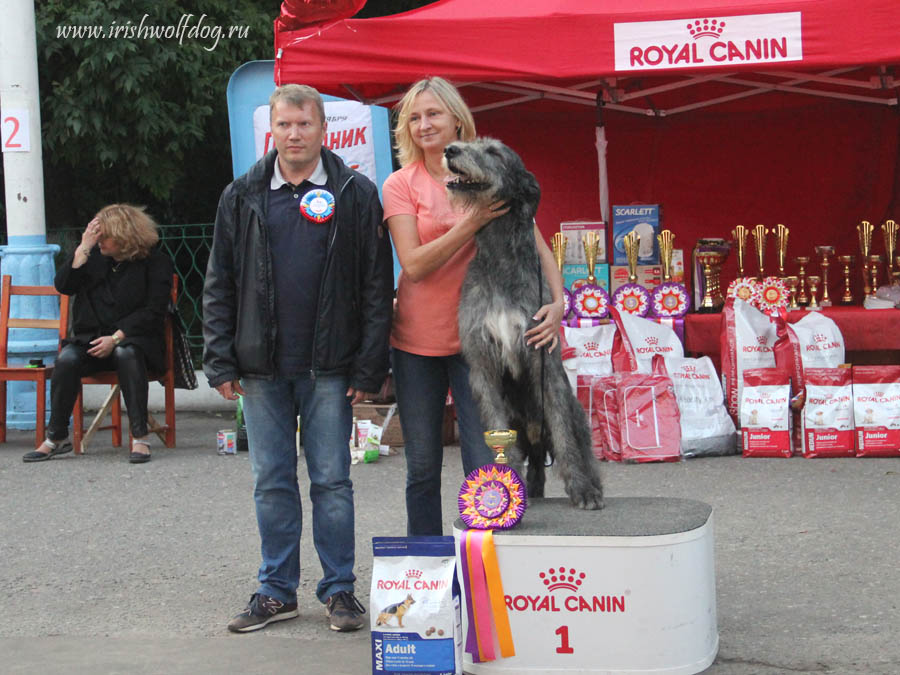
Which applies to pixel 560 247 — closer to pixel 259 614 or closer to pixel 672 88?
pixel 672 88

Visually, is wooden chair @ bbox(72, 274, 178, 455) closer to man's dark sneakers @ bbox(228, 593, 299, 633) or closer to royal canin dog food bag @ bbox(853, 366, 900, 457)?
man's dark sneakers @ bbox(228, 593, 299, 633)

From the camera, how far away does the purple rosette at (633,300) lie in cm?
674

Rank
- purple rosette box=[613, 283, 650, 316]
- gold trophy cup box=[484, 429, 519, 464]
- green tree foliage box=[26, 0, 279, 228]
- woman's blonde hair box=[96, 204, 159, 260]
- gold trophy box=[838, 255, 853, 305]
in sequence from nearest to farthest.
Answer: gold trophy cup box=[484, 429, 519, 464] < purple rosette box=[613, 283, 650, 316] < woman's blonde hair box=[96, 204, 159, 260] < gold trophy box=[838, 255, 853, 305] < green tree foliage box=[26, 0, 279, 228]

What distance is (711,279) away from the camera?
7105 mm

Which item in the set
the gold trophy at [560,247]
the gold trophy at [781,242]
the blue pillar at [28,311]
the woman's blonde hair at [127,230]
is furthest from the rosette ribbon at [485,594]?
the blue pillar at [28,311]

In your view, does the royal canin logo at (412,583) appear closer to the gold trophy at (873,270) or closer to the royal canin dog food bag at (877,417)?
the royal canin dog food bag at (877,417)

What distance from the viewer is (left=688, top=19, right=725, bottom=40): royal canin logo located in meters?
5.76

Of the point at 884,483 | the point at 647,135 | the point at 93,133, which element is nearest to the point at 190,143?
the point at 93,133

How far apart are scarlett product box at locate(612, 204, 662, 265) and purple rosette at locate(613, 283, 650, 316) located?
44 centimetres

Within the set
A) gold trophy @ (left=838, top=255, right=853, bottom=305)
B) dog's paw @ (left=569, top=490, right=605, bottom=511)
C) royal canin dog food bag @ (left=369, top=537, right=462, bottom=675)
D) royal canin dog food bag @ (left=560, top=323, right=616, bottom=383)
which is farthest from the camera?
gold trophy @ (left=838, top=255, right=853, bottom=305)

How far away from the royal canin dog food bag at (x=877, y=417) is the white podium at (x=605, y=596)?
335 centimetres

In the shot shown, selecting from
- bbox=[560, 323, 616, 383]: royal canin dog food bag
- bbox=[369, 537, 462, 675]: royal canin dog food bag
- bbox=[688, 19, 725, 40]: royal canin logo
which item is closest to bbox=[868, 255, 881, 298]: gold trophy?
bbox=[560, 323, 616, 383]: royal canin dog food bag

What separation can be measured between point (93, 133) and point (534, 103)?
4.07 metres

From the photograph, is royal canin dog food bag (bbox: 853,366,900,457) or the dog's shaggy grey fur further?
royal canin dog food bag (bbox: 853,366,900,457)
